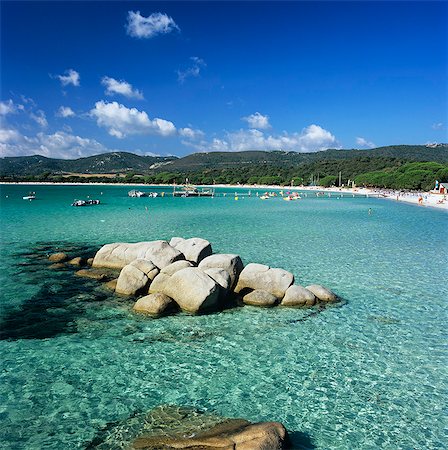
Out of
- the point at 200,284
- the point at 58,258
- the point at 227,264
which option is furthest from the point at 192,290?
the point at 58,258

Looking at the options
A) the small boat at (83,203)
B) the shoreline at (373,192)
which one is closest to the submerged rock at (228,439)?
the shoreline at (373,192)

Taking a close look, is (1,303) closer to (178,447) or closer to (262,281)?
(262,281)

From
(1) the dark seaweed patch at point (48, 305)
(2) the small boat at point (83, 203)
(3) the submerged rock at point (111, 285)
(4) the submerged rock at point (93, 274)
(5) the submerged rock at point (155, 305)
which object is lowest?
(2) the small boat at point (83, 203)

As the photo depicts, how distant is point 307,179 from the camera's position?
489ft

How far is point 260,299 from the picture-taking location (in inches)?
500

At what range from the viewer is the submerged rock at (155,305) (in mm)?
11766

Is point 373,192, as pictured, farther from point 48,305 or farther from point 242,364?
point 242,364

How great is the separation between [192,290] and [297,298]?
3.38 meters

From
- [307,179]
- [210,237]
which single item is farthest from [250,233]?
[307,179]

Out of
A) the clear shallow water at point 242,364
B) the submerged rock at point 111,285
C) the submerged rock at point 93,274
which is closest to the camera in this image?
the clear shallow water at point 242,364

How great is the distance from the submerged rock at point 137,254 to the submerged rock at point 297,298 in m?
4.57

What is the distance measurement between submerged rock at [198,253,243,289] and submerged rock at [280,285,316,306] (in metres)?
2.01

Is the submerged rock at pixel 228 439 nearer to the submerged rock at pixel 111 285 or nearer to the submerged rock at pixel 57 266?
the submerged rock at pixel 111 285

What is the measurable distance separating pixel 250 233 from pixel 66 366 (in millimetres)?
21845
